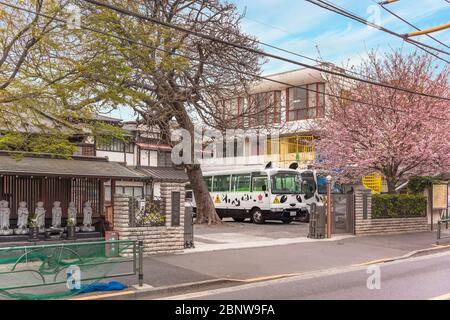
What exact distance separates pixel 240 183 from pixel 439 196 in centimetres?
1065

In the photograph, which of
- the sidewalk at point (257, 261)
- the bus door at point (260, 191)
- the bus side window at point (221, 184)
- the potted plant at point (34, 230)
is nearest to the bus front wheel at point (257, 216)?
the bus door at point (260, 191)

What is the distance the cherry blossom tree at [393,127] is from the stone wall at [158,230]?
31.1 feet

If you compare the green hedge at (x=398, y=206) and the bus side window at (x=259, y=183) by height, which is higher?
the bus side window at (x=259, y=183)

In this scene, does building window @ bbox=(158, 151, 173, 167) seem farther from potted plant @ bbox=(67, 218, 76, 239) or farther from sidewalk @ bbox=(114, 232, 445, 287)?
potted plant @ bbox=(67, 218, 76, 239)

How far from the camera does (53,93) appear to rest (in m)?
11.2

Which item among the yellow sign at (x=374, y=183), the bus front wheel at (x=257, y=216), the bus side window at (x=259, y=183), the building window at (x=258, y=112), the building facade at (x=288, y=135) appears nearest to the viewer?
the building window at (x=258, y=112)

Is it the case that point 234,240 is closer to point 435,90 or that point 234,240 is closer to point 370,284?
point 370,284

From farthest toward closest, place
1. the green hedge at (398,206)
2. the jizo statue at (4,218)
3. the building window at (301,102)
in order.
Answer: the building window at (301,102), the green hedge at (398,206), the jizo statue at (4,218)

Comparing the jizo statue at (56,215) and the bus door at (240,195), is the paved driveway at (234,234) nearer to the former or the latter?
the bus door at (240,195)

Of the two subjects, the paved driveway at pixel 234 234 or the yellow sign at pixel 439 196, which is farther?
the yellow sign at pixel 439 196

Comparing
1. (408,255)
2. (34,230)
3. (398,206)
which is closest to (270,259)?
(408,255)

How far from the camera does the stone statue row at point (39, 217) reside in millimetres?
13227
